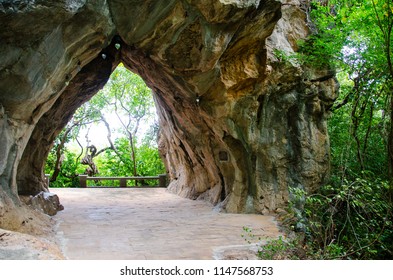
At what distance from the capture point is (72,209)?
29.8 feet

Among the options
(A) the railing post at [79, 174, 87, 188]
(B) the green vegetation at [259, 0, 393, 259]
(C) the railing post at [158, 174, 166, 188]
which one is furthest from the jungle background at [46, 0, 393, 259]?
(A) the railing post at [79, 174, 87, 188]

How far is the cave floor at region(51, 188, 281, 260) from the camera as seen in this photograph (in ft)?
16.4

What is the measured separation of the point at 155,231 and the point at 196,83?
3.32 meters

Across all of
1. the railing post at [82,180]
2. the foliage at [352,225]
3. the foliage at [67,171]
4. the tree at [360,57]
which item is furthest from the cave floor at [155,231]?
the foliage at [67,171]

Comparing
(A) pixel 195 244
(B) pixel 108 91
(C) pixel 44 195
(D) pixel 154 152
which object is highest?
(B) pixel 108 91

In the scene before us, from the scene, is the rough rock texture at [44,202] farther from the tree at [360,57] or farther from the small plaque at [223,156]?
the tree at [360,57]

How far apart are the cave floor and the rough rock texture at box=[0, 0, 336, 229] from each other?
3.40ft

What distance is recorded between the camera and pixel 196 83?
26.6 feet

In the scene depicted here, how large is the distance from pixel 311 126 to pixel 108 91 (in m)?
12.2

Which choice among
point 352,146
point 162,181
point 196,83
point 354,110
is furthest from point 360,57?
point 162,181

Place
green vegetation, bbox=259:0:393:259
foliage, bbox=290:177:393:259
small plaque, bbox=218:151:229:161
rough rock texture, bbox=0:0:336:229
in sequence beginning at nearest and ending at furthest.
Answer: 1. foliage, bbox=290:177:393:259
2. rough rock texture, bbox=0:0:336:229
3. green vegetation, bbox=259:0:393:259
4. small plaque, bbox=218:151:229:161

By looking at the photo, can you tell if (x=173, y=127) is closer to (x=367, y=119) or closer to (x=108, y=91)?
(x=367, y=119)

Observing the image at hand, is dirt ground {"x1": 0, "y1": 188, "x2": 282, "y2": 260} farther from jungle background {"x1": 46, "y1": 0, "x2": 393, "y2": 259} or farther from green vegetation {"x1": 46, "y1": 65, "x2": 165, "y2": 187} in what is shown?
green vegetation {"x1": 46, "y1": 65, "x2": 165, "y2": 187}

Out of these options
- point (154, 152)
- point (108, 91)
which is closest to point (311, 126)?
point (154, 152)
